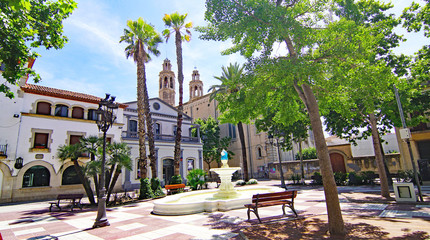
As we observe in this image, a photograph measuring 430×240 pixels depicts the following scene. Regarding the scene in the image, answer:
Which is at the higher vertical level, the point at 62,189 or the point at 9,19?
the point at 9,19

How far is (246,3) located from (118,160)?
1178cm

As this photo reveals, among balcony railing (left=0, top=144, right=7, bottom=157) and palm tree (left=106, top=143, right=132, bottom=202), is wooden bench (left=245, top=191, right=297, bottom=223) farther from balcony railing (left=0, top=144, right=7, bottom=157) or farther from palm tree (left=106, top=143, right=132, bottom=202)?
balcony railing (left=0, top=144, right=7, bottom=157)

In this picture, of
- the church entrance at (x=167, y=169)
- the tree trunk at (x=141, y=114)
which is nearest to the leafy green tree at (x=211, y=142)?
the church entrance at (x=167, y=169)

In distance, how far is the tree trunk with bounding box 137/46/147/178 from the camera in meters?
16.7

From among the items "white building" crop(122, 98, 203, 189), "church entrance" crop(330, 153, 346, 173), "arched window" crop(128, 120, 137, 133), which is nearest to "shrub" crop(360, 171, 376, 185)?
"church entrance" crop(330, 153, 346, 173)

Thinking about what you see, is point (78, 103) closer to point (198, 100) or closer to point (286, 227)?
point (286, 227)

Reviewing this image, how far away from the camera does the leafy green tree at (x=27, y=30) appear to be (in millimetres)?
5953

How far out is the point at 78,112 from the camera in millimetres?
21906

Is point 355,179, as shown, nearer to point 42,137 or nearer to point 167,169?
point 167,169

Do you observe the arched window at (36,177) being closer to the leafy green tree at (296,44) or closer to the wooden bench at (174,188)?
the wooden bench at (174,188)

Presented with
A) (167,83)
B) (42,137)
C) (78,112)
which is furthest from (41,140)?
(167,83)

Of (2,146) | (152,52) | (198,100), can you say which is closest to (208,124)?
(198,100)

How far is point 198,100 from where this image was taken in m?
49.6

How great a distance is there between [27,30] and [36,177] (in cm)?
1708
